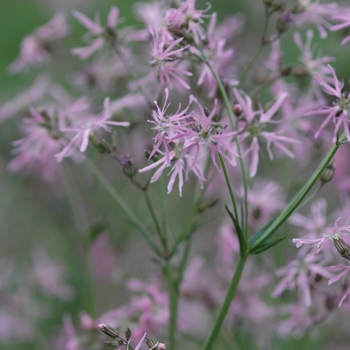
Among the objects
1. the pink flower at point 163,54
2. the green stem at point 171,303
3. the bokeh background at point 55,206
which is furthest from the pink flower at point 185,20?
the bokeh background at point 55,206

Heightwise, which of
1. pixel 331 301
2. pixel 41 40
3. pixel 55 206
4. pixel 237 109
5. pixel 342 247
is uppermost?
pixel 41 40

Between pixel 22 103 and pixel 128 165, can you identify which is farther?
pixel 22 103

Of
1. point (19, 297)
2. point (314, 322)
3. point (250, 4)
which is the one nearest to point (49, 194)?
point (19, 297)

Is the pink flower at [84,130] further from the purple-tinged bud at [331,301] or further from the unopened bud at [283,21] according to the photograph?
the purple-tinged bud at [331,301]

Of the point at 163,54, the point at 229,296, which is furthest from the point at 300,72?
the point at 229,296

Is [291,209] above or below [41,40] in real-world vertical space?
below

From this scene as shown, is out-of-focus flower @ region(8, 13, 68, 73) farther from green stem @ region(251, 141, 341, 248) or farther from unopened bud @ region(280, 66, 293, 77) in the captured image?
green stem @ region(251, 141, 341, 248)

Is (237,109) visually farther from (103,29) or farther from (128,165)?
(103,29)

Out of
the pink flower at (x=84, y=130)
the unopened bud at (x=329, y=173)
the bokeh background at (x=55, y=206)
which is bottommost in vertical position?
the bokeh background at (x=55, y=206)
